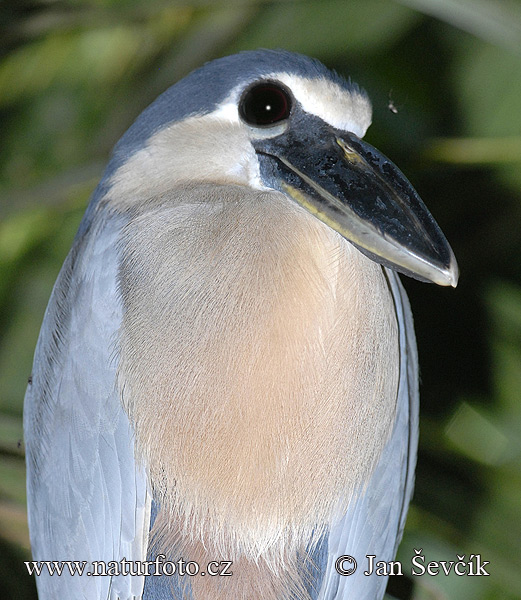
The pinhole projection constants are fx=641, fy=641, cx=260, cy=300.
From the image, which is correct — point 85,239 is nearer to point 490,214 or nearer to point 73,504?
point 73,504

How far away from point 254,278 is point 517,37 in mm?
723

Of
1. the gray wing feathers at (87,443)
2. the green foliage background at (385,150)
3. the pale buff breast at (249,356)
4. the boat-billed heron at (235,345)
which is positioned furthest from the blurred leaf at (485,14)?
the gray wing feathers at (87,443)

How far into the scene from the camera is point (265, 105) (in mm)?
682

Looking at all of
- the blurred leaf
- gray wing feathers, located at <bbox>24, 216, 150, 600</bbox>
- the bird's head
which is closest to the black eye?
the bird's head

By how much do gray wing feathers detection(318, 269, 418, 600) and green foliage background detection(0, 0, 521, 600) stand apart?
249 millimetres

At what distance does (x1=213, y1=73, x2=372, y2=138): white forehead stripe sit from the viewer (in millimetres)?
673

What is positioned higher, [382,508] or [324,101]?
[324,101]

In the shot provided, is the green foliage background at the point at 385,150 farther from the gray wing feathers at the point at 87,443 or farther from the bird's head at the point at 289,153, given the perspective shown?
the bird's head at the point at 289,153

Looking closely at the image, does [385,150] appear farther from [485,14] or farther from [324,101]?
[324,101]

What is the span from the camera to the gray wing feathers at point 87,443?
0.71 m

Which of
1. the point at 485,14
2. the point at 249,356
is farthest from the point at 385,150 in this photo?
the point at 249,356

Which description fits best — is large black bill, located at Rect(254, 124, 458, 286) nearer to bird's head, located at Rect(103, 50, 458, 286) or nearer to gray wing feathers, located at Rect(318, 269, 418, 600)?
bird's head, located at Rect(103, 50, 458, 286)

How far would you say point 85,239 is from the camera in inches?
31.9

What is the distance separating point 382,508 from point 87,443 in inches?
15.0
